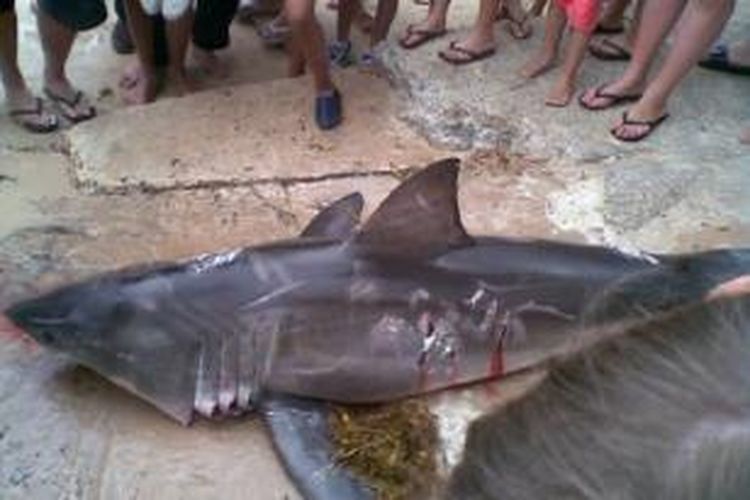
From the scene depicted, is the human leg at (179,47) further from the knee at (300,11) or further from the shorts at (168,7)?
the knee at (300,11)

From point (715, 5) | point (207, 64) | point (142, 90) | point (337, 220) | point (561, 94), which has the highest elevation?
point (715, 5)

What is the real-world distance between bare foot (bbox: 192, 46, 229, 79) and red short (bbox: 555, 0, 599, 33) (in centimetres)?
191

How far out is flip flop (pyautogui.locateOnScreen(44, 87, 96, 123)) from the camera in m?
5.61

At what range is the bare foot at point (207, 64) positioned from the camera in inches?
249

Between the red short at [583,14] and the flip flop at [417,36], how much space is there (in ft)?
2.78

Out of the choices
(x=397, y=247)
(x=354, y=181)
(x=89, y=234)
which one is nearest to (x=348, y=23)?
(x=354, y=181)

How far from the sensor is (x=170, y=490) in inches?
134

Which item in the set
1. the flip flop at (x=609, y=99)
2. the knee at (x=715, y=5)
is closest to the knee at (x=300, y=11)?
the flip flop at (x=609, y=99)

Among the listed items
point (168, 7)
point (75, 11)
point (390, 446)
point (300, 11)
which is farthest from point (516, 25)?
point (390, 446)

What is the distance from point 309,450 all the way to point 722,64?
3.29 m

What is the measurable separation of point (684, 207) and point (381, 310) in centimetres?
160

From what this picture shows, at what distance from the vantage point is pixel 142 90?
591cm

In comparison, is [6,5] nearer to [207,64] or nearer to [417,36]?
[207,64]

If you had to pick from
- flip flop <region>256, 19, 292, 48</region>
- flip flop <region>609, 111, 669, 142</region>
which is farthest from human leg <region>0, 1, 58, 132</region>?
flip flop <region>609, 111, 669, 142</region>
